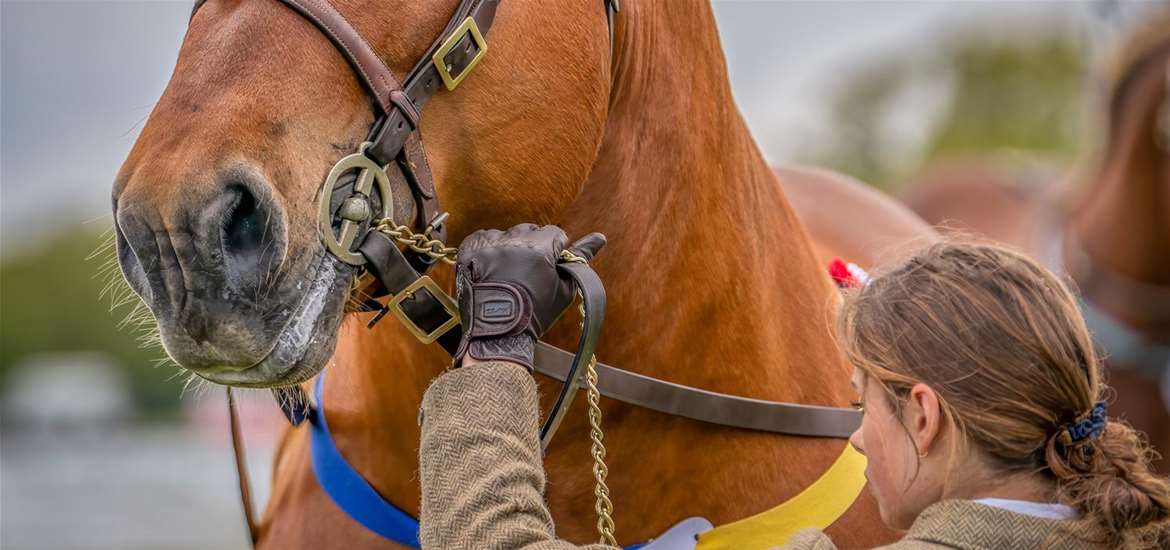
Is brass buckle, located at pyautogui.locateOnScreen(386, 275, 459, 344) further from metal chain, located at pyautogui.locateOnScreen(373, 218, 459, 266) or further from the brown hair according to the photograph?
the brown hair

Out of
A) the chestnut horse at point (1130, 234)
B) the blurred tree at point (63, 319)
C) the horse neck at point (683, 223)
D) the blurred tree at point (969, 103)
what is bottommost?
Answer: the blurred tree at point (63, 319)

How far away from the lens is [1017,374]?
191 cm

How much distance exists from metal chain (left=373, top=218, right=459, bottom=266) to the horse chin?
0.27ft

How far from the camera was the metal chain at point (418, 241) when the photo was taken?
1896mm

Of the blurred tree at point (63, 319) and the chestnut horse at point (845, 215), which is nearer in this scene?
the chestnut horse at point (845, 215)

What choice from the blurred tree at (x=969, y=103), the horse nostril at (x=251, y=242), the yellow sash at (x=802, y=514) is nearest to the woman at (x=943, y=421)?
the horse nostril at (x=251, y=242)

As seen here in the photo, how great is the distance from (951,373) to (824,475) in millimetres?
654

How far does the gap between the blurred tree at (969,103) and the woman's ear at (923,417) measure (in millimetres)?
27107

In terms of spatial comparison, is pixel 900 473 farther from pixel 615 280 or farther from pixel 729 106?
pixel 729 106

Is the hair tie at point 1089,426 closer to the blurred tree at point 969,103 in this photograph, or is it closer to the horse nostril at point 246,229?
the horse nostril at point 246,229

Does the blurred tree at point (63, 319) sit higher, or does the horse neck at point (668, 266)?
the horse neck at point (668, 266)

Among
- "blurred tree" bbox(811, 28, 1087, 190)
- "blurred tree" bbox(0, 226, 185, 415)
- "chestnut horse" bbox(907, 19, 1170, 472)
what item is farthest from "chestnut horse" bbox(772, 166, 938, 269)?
"blurred tree" bbox(0, 226, 185, 415)

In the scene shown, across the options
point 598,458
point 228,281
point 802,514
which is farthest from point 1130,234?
point 228,281

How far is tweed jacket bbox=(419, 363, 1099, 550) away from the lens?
185cm
